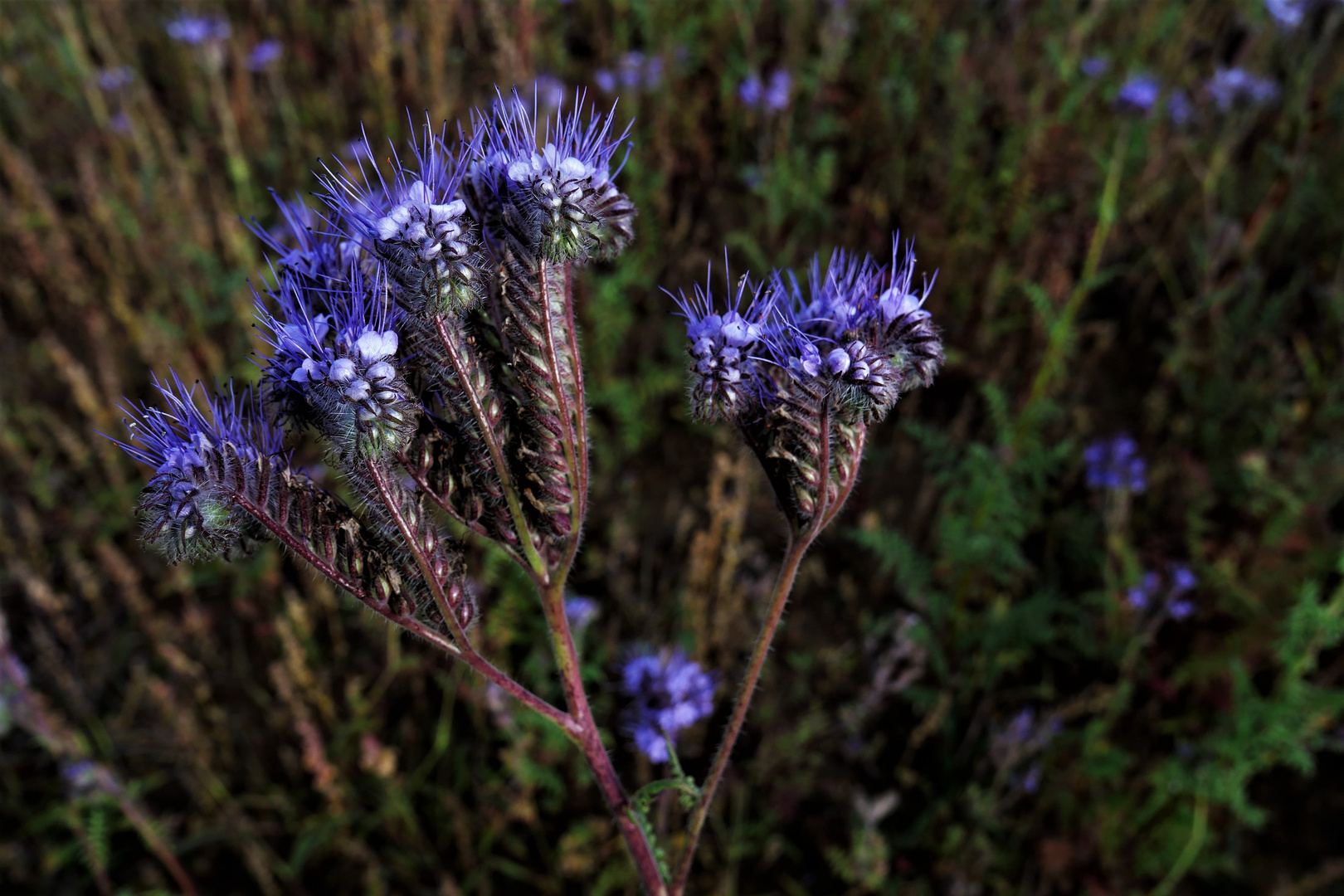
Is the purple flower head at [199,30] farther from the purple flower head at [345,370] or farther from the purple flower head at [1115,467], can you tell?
the purple flower head at [1115,467]

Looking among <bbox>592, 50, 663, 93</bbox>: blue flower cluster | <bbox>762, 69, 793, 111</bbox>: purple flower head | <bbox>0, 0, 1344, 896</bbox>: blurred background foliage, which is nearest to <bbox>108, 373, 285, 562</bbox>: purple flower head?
<bbox>0, 0, 1344, 896</bbox>: blurred background foliage

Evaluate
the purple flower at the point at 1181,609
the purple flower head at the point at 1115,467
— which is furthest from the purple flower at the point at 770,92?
the purple flower at the point at 1181,609

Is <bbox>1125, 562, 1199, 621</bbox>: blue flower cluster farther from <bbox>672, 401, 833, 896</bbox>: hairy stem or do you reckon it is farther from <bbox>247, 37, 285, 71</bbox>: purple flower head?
<bbox>247, 37, 285, 71</bbox>: purple flower head

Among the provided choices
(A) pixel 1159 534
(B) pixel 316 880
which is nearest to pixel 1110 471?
(A) pixel 1159 534

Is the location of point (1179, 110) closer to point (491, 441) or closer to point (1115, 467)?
point (1115, 467)

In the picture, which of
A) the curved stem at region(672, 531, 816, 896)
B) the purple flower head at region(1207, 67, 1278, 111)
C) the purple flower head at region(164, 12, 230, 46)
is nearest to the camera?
the curved stem at region(672, 531, 816, 896)

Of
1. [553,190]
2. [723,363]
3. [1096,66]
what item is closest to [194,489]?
[553,190]
